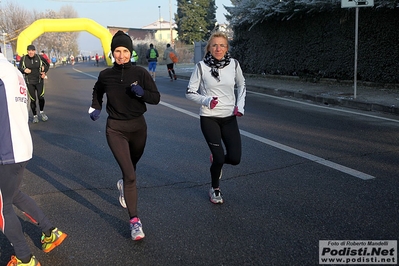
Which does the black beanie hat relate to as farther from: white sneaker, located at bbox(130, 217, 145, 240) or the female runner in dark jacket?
white sneaker, located at bbox(130, 217, 145, 240)

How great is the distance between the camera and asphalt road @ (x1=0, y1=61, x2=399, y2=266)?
3.38 m

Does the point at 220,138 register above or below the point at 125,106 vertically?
below

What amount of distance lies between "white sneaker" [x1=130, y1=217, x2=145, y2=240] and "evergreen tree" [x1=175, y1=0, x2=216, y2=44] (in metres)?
54.8

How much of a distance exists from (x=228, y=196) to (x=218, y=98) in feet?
3.67

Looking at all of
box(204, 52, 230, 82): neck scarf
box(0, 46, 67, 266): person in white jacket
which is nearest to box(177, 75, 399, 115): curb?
box(204, 52, 230, 82): neck scarf

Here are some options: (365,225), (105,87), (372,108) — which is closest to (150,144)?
(105,87)

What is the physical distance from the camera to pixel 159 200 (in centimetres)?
450

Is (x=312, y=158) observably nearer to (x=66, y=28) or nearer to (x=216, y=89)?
(x=216, y=89)

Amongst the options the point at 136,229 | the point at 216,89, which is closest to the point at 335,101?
the point at 216,89

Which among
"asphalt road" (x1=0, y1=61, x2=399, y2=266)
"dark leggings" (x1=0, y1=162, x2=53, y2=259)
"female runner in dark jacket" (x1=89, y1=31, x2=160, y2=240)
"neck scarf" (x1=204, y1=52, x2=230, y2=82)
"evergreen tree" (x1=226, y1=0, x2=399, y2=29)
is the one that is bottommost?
"asphalt road" (x1=0, y1=61, x2=399, y2=266)

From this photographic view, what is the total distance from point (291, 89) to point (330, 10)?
10.6 feet

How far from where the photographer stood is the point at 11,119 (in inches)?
115

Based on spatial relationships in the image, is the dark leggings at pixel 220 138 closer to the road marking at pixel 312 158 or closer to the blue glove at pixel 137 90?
the blue glove at pixel 137 90

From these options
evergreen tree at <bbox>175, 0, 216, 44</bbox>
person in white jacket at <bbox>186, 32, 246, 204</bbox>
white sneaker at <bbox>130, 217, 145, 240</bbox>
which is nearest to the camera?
white sneaker at <bbox>130, 217, 145, 240</bbox>
